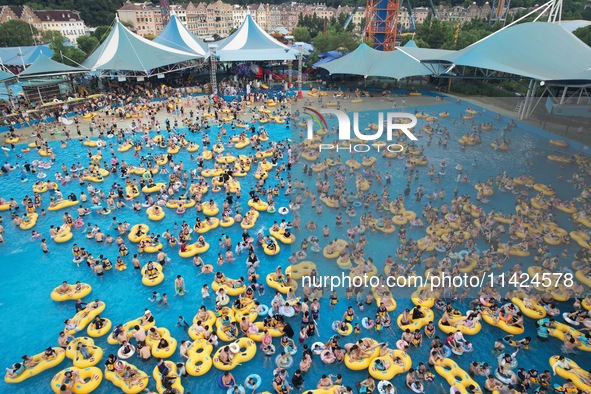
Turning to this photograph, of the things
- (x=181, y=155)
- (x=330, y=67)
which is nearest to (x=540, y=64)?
(x=330, y=67)

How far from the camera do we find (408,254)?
15.5 meters

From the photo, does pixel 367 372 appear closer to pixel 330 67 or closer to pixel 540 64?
pixel 540 64

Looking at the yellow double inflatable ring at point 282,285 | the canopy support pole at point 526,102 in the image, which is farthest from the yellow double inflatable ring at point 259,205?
the canopy support pole at point 526,102

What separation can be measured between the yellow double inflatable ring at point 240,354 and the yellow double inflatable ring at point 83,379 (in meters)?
3.19

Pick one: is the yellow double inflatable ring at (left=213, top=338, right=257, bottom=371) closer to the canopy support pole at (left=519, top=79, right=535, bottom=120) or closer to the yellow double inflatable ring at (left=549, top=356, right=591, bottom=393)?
the yellow double inflatable ring at (left=549, top=356, right=591, bottom=393)

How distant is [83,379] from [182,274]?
4.91 meters

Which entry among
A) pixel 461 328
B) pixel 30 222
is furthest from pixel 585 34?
pixel 30 222

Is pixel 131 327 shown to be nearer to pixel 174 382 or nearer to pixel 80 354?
pixel 80 354

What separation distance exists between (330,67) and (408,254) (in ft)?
87.8

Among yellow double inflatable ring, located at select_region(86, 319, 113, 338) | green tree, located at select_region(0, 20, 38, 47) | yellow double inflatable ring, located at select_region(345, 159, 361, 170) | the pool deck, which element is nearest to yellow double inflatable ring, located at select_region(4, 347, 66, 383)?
yellow double inflatable ring, located at select_region(86, 319, 113, 338)

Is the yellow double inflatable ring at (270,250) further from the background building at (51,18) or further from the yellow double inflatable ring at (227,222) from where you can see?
the background building at (51,18)

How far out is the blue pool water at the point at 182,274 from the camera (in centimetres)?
1142

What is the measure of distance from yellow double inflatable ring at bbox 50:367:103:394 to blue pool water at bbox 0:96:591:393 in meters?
0.24

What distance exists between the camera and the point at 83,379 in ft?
35.0
